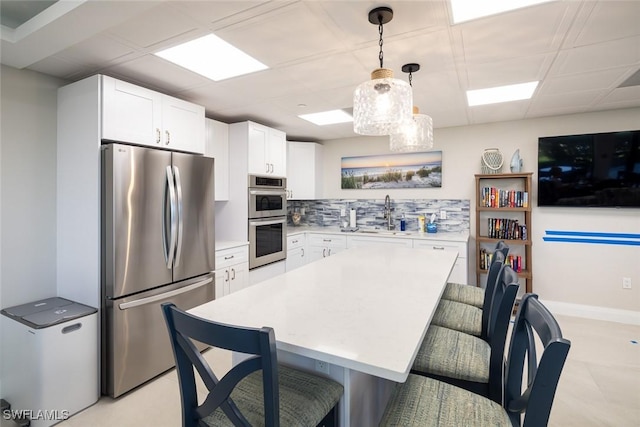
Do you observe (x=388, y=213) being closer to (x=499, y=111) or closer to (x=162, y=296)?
(x=499, y=111)

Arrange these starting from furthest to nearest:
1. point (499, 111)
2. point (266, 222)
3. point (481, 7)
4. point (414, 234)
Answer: point (414, 234) < point (266, 222) < point (499, 111) < point (481, 7)

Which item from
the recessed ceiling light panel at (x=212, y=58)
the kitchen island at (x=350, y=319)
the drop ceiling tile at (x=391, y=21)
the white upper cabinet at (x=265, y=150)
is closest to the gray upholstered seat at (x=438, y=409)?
the kitchen island at (x=350, y=319)

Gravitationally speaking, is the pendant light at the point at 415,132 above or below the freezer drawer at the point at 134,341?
above

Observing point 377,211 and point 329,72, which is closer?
point 329,72

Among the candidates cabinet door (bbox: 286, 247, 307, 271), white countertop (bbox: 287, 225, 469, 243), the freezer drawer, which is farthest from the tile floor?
cabinet door (bbox: 286, 247, 307, 271)

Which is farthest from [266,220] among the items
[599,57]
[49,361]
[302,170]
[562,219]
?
[562,219]

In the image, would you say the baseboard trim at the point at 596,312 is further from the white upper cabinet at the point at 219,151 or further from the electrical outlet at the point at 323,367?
the white upper cabinet at the point at 219,151

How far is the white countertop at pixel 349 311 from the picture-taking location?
996 millimetres

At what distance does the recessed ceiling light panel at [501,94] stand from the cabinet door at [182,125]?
2.56 metres

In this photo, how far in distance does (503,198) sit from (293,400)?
3.76 meters

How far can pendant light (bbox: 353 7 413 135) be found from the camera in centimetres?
166

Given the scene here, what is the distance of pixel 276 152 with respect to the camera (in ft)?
13.6

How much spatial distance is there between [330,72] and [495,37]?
114 cm

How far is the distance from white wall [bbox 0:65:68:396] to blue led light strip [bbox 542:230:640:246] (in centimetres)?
512
